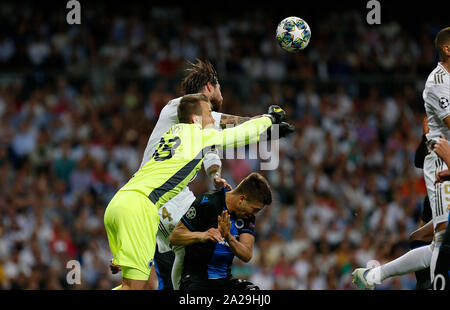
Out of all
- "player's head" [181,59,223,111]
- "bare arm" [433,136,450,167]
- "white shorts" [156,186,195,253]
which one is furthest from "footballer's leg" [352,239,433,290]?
"player's head" [181,59,223,111]

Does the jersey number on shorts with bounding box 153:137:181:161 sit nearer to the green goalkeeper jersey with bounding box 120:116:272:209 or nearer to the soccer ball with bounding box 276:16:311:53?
the green goalkeeper jersey with bounding box 120:116:272:209

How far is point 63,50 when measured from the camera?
51.0 ft

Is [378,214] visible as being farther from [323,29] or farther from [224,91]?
[323,29]

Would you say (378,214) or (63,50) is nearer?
(378,214)

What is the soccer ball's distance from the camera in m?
8.04

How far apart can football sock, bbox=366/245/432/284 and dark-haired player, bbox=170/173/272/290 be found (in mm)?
1136

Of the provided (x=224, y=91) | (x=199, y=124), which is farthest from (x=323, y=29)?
(x=199, y=124)

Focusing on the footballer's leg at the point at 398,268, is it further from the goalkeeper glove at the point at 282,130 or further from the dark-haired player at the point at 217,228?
the goalkeeper glove at the point at 282,130

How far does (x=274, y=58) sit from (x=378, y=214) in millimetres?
4740

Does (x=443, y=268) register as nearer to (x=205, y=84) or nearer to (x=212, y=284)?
(x=212, y=284)

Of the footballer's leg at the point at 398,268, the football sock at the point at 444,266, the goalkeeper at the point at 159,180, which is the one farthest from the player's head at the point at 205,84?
the football sock at the point at 444,266

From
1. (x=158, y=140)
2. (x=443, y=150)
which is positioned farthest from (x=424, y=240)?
(x=158, y=140)

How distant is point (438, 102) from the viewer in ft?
20.4

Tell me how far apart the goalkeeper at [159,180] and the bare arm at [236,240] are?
0.48 m
